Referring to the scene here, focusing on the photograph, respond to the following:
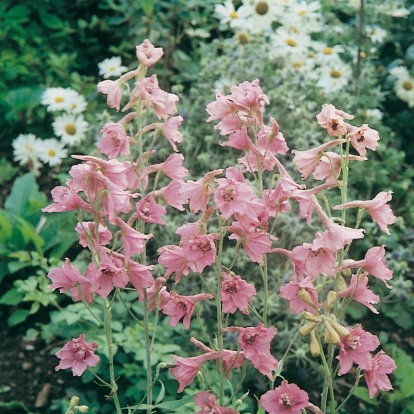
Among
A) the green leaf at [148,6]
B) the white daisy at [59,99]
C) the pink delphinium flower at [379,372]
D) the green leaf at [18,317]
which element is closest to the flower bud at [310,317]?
the pink delphinium flower at [379,372]

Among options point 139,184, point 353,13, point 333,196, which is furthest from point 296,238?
point 353,13

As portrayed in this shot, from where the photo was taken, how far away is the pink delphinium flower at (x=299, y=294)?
1.55 metres

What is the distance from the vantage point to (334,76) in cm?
373

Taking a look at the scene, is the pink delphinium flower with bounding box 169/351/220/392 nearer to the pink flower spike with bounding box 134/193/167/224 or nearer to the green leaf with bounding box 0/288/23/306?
the pink flower spike with bounding box 134/193/167/224

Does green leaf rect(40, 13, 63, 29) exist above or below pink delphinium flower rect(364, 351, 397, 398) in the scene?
below

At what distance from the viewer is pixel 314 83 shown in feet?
11.5

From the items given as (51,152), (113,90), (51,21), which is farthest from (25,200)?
(113,90)

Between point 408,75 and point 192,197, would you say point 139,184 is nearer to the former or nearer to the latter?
point 192,197

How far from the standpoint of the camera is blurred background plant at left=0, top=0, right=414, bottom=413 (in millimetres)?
2924

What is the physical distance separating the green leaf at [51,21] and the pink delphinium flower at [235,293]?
3147 millimetres

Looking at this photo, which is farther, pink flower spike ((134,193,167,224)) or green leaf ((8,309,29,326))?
green leaf ((8,309,29,326))

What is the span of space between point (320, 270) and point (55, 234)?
1958 mm

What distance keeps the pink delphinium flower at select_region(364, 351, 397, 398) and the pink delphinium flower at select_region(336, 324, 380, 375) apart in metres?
0.05

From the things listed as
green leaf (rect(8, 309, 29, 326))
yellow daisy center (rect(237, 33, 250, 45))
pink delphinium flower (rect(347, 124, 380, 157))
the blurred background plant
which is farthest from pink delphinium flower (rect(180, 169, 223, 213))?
yellow daisy center (rect(237, 33, 250, 45))
